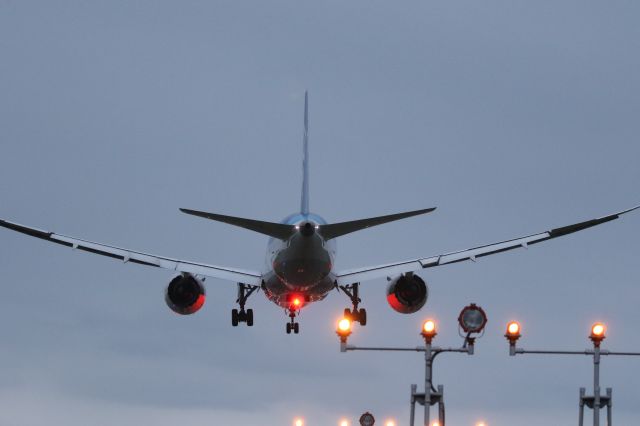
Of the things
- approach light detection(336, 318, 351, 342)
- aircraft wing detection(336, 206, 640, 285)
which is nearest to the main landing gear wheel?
aircraft wing detection(336, 206, 640, 285)

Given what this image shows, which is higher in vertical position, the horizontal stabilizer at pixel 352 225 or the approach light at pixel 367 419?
the horizontal stabilizer at pixel 352 225

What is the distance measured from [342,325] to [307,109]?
48060 millimetres

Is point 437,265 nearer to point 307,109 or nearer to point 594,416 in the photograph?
point 307,109

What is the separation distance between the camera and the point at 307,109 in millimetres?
92000

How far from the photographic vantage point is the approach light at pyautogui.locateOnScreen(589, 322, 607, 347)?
45125mm

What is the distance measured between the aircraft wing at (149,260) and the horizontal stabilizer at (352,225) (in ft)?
41.9

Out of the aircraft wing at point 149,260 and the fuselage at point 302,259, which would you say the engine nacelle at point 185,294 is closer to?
the aircraft wing at point 149,260

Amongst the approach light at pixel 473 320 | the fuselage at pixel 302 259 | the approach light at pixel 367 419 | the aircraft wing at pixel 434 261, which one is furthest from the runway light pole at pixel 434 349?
the aircraft wing at pixel 434 261

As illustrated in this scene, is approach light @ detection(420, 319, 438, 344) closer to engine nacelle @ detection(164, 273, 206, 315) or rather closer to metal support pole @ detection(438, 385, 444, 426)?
metal support pole @ detection(438, 385, 444, 426)

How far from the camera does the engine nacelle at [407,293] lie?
7506 cm

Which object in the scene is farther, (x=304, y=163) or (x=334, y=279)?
(x=304, y=163)

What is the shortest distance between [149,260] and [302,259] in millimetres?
14843

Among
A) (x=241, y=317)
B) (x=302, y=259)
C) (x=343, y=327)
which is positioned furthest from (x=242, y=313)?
(x=343, y=327)

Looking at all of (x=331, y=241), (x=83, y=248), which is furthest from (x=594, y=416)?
(x=83, y=248)
